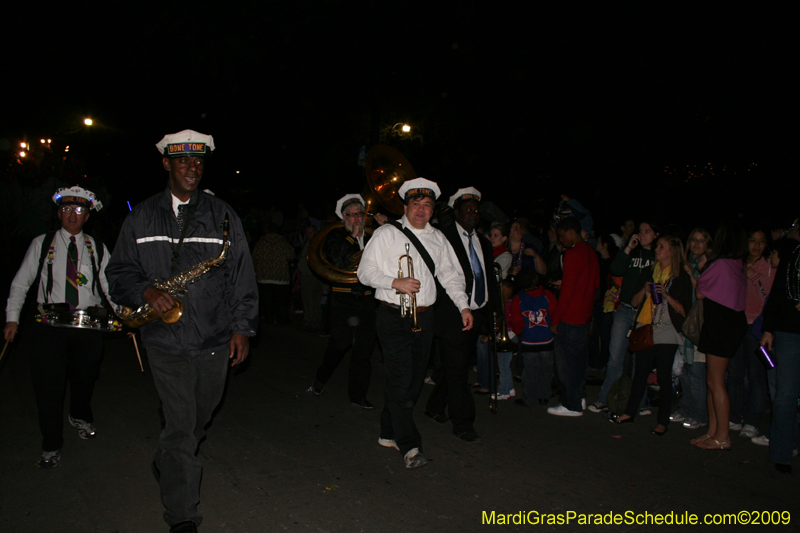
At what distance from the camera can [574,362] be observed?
6.61 m

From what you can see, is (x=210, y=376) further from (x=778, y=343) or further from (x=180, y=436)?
(x=778, y=343)

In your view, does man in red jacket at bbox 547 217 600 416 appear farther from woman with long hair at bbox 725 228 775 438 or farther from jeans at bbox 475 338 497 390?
woman with long hair at bbox 725 228 775 438

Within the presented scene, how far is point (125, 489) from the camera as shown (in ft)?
14.9

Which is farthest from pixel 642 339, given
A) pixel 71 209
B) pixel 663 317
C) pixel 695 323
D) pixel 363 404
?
pixel 71 209

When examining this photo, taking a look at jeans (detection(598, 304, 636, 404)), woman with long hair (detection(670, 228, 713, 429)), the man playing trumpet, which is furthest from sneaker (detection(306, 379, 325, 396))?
woman with long hair (detection(670, 228, 713, 429))

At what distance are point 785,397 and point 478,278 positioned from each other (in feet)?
9.12

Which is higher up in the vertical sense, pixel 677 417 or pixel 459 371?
pixel 459 371

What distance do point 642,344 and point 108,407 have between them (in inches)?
217

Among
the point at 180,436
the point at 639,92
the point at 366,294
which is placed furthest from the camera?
the point at 639,92

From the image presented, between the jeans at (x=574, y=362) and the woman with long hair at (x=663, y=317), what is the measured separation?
0.48 meters

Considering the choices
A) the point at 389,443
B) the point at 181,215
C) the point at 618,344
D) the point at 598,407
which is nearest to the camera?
the point at 181,215

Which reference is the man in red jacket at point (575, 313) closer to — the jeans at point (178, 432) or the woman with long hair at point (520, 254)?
the woman with long hair at point (520, 254)

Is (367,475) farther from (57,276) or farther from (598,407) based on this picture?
(598,407)

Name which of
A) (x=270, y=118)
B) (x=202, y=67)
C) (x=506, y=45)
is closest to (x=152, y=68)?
(x=202, y=67)
